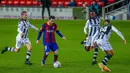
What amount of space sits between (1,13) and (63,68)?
1056 inches

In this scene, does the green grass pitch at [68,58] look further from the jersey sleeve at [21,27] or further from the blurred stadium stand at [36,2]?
the blurred stadium stand at [36,2]

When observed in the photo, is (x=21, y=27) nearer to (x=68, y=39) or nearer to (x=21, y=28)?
(x=21, y=28)

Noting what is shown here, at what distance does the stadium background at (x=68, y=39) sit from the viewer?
16719 mm

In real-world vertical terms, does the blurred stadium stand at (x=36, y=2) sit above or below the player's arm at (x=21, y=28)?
below

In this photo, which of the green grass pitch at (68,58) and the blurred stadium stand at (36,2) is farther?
the blurred stadium stand at (36,2)

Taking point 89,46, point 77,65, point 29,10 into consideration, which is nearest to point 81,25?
point 29,10

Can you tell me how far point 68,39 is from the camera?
2844 centimetres

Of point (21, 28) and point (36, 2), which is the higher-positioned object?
point (21, 28)

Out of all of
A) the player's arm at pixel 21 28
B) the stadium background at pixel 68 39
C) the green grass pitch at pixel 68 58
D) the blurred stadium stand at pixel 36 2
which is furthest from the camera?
the blurred stadium stand at pixel 36 2

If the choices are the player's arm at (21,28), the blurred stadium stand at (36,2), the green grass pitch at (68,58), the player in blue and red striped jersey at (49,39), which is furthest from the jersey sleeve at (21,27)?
the blurred stadium stand at (36,2)

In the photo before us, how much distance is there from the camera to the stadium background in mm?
16719

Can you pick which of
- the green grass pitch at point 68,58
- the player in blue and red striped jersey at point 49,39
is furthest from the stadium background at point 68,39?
the player in blue and red striped jersey at point 49,39

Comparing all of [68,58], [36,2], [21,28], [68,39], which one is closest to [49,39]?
[21,28]

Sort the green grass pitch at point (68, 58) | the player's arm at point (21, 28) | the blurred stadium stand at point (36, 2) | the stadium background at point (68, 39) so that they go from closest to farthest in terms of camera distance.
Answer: the green grass pitch at point (68, 58)
the stadium background at point (68, 39)
the player's arm at point (21, 28)
the blurred stadium stand at point (36, 2)
